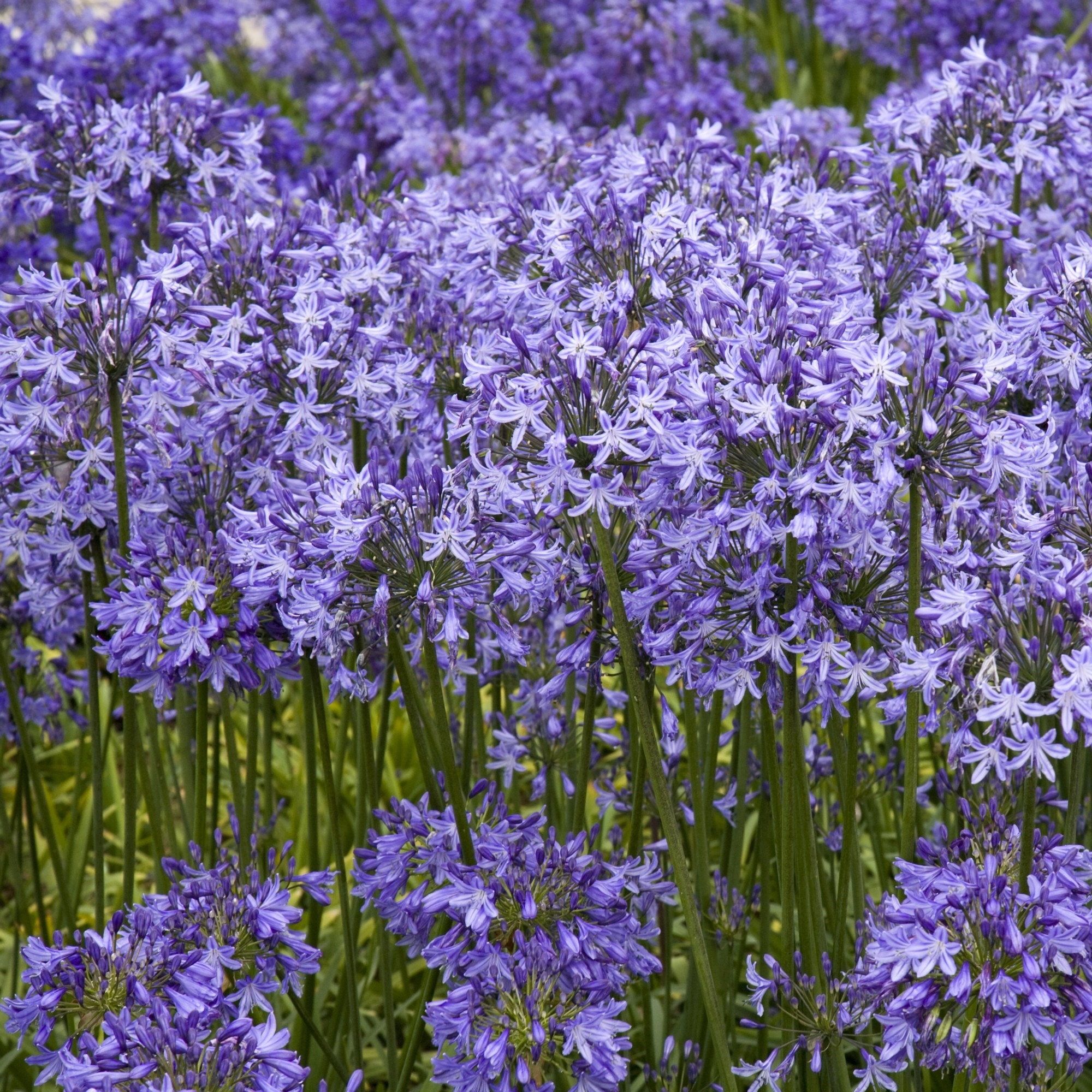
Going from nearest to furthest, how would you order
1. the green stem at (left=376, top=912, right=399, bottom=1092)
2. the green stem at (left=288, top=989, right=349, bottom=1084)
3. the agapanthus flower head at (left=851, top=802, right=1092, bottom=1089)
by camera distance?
1. the agapanthus flower head at (left=851, top=802, right=1092, bottom=1089)
2. the green stem at (left=288, top=989, right=349, bottom=1084)
3. the green stem at (left=376, top=912, right=399, bottom=1092)

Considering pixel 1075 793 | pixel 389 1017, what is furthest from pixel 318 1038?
pixel 1075 793

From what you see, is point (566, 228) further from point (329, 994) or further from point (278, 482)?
point (329, 994)

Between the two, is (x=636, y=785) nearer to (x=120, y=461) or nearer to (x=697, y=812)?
(x=697, y=812)

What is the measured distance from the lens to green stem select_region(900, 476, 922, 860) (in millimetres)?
2762

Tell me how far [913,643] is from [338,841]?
153 centimetres

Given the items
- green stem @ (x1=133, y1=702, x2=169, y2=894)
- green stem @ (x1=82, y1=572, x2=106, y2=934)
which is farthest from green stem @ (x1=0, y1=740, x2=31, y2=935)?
green stem @ (x1=82, y1=572, x2=106, y2=934)

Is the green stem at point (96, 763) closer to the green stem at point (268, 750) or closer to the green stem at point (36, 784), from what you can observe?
the green stem at point (36, 784)

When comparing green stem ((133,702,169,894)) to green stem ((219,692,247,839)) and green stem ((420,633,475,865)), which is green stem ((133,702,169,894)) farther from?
green stem ((420,633,475,865))

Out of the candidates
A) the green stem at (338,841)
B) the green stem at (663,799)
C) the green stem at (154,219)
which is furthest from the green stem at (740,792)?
the green stem at (154,219)

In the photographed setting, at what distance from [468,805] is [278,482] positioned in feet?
3.25

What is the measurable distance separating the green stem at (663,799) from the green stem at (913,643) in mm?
564

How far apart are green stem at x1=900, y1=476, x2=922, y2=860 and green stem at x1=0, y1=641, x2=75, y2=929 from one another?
255cm

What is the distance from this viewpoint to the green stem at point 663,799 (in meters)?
2.74

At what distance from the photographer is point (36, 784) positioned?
4285 mm
